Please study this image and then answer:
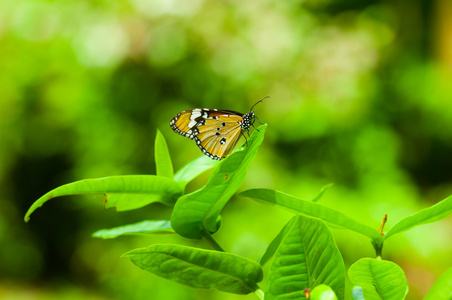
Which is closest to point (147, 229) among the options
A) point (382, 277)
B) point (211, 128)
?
point (382, 277)

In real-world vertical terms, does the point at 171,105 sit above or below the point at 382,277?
below

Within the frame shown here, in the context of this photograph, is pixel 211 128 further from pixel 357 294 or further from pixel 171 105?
pixel 171 105

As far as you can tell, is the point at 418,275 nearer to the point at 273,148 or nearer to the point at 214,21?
the point at 273,148

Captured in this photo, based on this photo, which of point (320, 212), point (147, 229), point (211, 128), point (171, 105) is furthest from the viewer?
point (171, 105)

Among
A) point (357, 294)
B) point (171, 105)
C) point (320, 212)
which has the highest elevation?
point (320, 212)

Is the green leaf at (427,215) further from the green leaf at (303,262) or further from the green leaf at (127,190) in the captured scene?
the green leaf at (127,190)

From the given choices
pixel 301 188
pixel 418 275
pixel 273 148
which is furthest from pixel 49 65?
pixel 418 275

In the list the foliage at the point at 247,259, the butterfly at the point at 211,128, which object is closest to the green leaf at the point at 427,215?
the foliage at the point at 247,259

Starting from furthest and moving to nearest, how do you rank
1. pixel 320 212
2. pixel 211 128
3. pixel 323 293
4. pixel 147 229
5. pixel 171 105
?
pixel 171 105
pixel 211 128
pixel 147 229
pixel 320 212
pixel 323 293
